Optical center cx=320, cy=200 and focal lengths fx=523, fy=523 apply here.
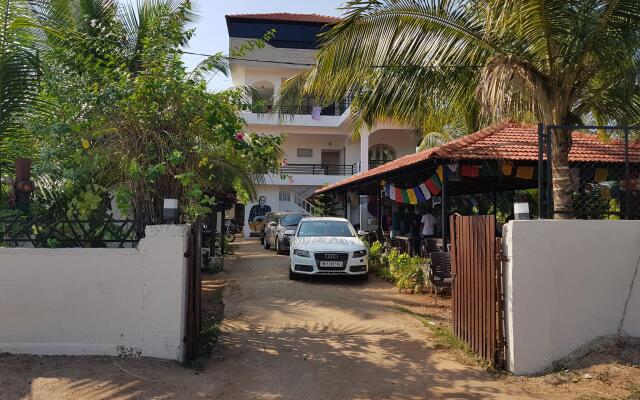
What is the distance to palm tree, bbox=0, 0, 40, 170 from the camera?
635 cm

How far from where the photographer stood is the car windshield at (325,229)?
507 inches

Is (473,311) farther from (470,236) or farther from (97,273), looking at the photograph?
(97,273)

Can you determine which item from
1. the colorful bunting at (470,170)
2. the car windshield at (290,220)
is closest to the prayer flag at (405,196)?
the colorful bunting at (470,170)

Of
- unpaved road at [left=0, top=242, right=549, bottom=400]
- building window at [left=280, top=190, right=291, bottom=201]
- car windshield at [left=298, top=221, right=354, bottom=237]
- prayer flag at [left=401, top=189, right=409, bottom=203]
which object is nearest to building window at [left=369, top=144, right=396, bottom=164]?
building window at [left=280, top=190, right=291, bottom=201]

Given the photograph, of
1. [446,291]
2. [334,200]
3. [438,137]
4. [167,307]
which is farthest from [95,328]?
[334,200]

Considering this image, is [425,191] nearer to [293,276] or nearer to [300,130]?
[293,276]

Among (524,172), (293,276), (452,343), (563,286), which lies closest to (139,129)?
(452,343)

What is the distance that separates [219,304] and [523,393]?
17.6 ft

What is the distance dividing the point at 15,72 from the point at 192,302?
12.1ft

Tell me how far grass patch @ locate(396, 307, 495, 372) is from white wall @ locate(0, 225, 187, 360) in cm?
320

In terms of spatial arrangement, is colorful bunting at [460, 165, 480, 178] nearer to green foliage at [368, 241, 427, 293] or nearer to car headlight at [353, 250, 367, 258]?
green foliage at [368, 241, 427, 293]

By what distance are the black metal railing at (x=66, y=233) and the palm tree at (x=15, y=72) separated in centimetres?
130

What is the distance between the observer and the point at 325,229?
1305cm

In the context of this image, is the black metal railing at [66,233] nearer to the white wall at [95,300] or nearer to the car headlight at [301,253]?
the white wall at [95,300]
